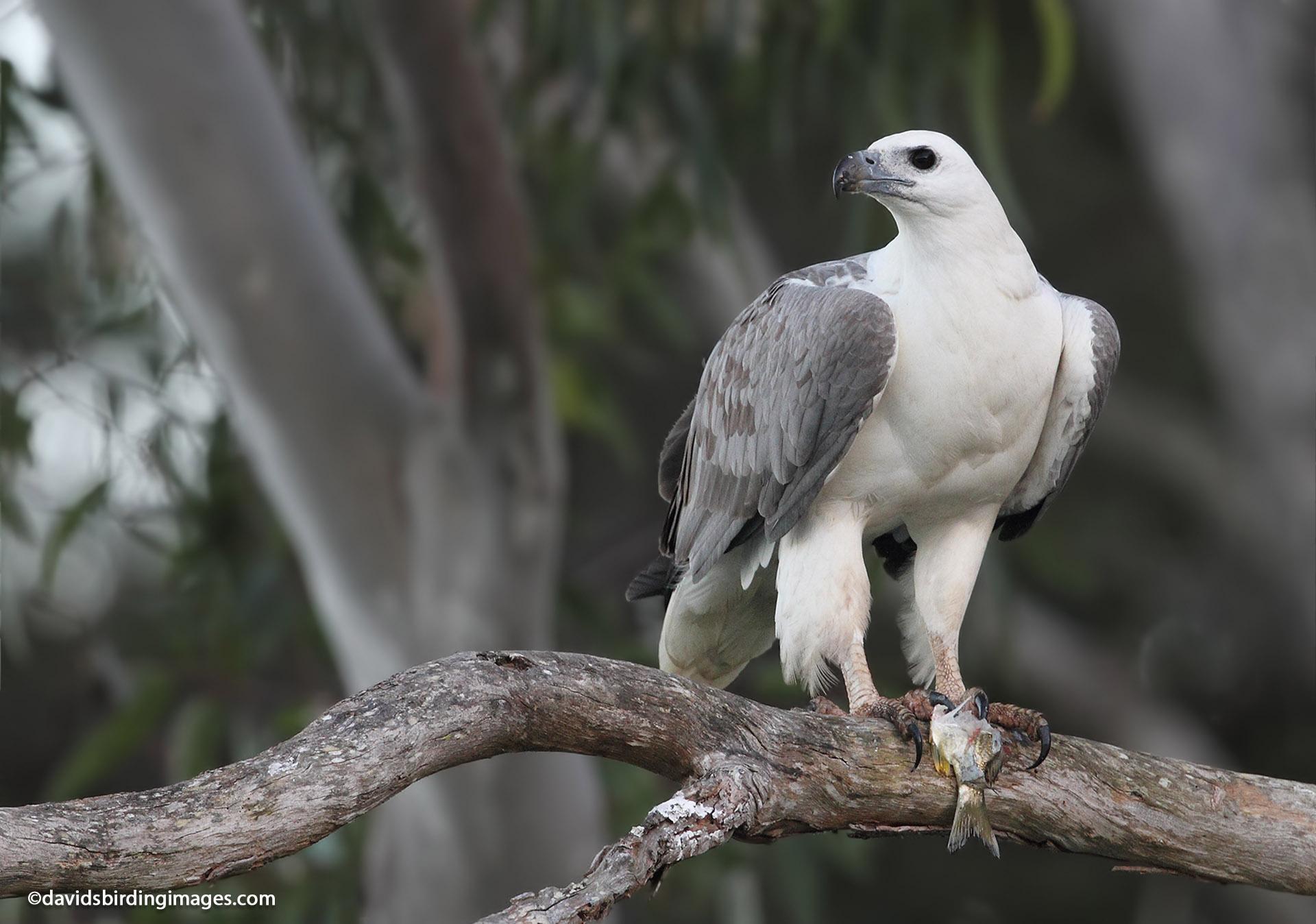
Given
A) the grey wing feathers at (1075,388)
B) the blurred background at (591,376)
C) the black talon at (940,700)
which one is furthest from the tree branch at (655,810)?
the blurred background at (591,376)

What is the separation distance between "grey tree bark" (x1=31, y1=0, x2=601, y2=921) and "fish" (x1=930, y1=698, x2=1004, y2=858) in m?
1.87

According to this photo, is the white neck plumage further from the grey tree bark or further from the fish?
the grey tree bark

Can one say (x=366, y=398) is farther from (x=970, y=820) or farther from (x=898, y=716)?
(x=970, y=820)

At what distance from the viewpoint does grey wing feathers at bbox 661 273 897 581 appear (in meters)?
2.33

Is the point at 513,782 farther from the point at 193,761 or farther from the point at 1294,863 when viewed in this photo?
the point at 1294,863

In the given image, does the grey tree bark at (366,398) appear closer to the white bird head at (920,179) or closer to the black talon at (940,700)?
the white bird head at (920,179)

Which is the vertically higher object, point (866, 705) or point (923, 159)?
point (923, 159)

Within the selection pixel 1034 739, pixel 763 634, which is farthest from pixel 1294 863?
pixel 763 634

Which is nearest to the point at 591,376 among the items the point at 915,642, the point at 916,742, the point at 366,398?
the point at 366,398

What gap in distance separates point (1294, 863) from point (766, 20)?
3039mm

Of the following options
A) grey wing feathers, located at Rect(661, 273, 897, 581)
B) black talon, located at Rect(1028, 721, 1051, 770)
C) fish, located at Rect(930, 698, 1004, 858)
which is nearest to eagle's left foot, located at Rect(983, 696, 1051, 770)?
black talon, located at Rect(1028, 721, 1051, 770)

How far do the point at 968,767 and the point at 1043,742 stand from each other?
0.19m

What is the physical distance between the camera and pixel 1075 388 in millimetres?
2441

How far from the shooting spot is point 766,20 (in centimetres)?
446
